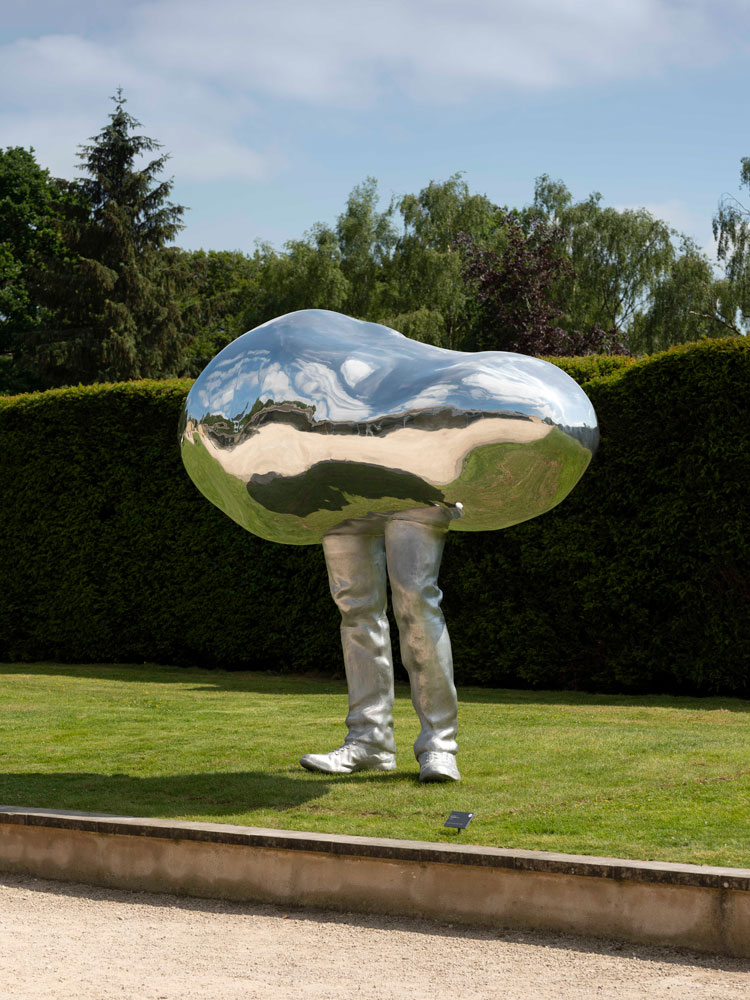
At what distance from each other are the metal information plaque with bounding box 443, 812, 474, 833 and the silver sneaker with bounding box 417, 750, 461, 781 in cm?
95

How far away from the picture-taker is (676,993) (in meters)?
3.64

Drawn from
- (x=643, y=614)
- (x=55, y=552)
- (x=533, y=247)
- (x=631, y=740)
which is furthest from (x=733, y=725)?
(x=533, y=247)

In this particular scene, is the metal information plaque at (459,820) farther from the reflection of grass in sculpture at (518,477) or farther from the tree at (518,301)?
the tree at (518,301)

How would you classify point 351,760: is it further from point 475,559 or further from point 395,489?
point 475,559

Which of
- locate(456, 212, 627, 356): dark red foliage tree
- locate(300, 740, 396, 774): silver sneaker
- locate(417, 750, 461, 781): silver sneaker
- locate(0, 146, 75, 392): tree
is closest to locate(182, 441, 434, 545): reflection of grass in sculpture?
locate(300, 740, 396, 774): silver sneaker

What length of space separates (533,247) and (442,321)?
203 inches

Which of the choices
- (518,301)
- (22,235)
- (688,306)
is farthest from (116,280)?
(688,306)

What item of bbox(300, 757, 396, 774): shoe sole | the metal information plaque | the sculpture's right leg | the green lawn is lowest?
the green lawn

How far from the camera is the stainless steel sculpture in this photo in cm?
579

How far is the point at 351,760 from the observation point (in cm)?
650

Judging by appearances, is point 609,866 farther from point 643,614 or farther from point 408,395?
point 643,614

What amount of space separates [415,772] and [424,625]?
3.16 ft

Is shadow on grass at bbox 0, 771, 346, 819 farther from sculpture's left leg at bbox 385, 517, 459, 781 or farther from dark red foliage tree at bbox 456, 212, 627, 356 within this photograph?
dark red foliage tree at bbox 456, 212, 627, 356

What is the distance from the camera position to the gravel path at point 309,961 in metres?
3.71
